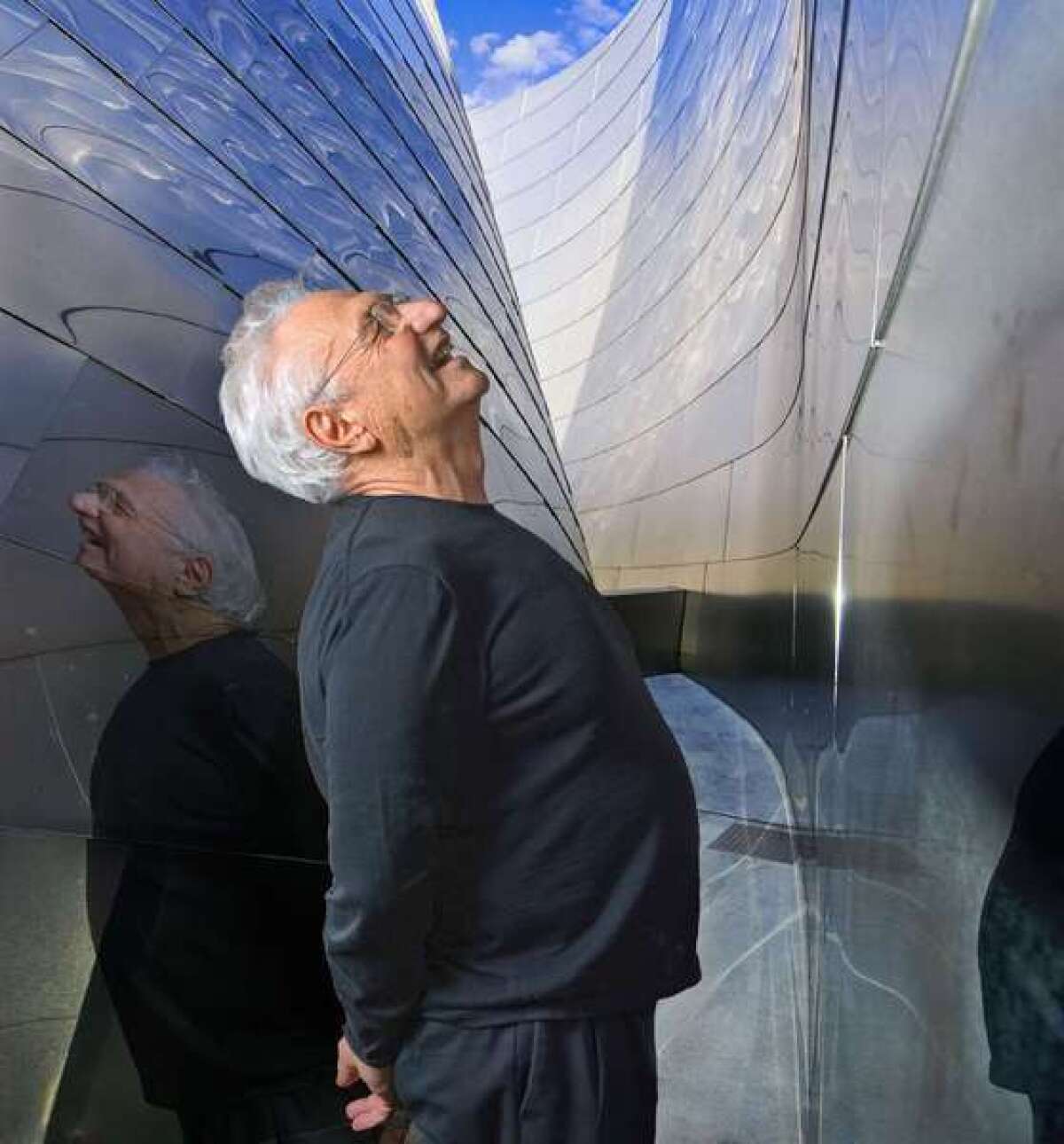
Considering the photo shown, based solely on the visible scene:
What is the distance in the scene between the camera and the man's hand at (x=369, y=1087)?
145 cm

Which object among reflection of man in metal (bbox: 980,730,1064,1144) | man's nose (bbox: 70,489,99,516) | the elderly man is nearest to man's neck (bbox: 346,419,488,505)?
the elderly man

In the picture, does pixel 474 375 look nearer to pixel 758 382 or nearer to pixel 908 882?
pixel 908 882

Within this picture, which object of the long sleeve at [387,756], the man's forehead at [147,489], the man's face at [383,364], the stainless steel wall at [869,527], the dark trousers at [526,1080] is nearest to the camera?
the stainless steel wall at [869,527]

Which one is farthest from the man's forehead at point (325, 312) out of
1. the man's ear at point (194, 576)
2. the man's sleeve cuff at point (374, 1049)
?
the man's sleeve cuff at point (374, 1049)

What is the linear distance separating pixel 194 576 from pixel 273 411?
0.98 feet

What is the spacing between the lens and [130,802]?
1510 mm

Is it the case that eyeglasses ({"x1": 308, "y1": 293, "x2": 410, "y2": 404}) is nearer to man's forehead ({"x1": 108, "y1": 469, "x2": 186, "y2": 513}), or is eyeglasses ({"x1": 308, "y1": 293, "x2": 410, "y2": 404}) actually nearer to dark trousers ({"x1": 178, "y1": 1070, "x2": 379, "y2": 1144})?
man's forehead ({"x1": 108, "y1": 469, "x2": 186, "y2": 513})

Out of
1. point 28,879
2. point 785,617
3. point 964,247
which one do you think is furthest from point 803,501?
point 28,879

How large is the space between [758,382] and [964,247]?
4.12 m

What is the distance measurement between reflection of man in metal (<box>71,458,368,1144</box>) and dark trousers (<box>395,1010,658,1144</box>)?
0.97 feet

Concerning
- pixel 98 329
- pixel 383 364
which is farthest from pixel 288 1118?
pixel 98 329

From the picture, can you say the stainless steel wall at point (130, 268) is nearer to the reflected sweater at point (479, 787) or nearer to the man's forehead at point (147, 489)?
the man's forehead at point (147, 489)

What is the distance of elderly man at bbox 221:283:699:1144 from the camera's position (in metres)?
1.28

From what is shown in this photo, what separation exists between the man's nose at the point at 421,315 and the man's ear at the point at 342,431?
0.15 meters
